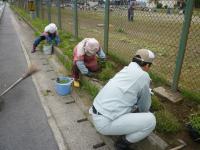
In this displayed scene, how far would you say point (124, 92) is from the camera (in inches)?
122

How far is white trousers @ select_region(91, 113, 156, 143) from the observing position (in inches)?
123

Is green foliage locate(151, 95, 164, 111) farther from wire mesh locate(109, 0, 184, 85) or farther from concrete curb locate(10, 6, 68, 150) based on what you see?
concrete curb locate(10, 6, 68, 150)

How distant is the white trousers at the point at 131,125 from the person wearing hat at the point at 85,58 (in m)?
2.26

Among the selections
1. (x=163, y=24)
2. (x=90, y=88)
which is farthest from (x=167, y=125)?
(x=163, y=24)

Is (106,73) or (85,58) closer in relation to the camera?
(106,73)

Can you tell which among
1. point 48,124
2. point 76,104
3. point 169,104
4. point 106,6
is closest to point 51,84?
point 76,104

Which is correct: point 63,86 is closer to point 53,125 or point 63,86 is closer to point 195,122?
point 53,125

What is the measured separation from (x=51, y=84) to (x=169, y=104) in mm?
2742

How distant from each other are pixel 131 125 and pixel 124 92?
401 millimetres

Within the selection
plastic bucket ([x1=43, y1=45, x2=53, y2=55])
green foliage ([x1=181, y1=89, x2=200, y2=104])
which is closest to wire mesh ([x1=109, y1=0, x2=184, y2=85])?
green foliage ([x1=181, y1=89, x2=200, y2=104])

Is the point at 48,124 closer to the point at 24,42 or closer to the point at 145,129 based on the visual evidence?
the point at 145,129

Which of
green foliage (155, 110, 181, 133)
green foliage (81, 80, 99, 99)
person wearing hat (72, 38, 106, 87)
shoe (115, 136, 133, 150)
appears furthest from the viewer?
person wearing hat (72, 38, 106, 87)

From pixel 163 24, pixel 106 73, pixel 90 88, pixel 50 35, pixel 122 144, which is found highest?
pixel 163 24

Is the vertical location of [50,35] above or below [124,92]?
above
